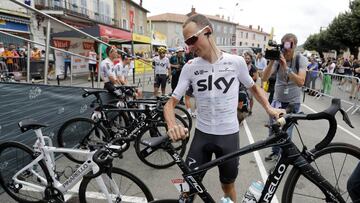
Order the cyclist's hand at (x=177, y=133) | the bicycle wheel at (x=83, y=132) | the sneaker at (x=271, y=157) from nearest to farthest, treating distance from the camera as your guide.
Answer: the cyclist's hand at (x=177, y=133)
the bicycle wheel at (x=83, y=132)
the sneaker at (x=271, y=157)

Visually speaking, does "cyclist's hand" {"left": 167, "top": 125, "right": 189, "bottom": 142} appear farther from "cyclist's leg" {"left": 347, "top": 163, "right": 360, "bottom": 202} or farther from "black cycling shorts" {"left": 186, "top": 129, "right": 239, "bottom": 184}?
"cyclist's leg" {"left": 347, "top": 163, "right": 360, "bottom": 202}

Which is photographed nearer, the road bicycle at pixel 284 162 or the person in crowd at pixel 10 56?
the road bicycle at pixel 284 162

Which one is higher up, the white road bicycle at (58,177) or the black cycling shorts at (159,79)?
the black cycling shorts at (159,79)

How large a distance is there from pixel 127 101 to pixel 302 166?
376cm

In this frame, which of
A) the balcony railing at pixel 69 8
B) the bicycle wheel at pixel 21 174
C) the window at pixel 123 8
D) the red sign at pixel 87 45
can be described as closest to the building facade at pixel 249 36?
the window at pixel 123 8

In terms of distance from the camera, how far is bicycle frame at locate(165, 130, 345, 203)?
6.07 feet

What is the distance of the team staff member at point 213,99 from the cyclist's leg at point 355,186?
30.0 inches

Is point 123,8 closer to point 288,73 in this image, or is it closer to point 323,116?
point 288,73

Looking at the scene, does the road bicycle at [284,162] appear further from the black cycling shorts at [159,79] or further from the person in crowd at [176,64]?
the person in crowd at [176,64]

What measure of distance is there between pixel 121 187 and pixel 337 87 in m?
11.3

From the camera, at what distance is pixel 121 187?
2.58 m

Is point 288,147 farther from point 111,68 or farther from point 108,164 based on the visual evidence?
point 111,68

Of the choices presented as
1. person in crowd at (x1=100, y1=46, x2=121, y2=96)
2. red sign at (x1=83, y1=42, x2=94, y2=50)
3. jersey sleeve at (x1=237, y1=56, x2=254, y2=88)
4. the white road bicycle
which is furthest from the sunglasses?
red sign at (x1=83, y1=42, x2=94, y2=50)

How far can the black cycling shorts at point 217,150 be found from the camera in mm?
2195
